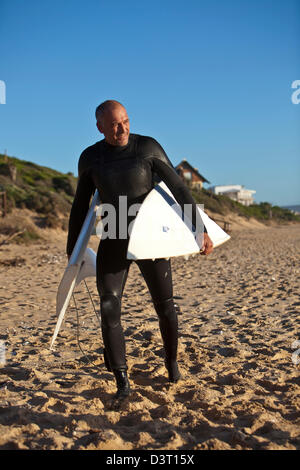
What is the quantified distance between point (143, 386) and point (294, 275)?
6729mm

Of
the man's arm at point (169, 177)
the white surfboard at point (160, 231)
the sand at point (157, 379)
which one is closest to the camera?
the sand at point (157, 379)

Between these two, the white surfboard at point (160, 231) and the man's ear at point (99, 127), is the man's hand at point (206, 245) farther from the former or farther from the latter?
the man's ear at point (99, 127)

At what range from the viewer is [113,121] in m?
2.84

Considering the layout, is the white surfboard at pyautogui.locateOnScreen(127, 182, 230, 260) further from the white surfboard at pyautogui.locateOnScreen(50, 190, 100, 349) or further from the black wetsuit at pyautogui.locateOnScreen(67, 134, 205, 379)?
the white surfboard at pyautogui.locateOnScreen(50, 190, 100, 349)

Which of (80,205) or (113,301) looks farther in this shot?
(80,205)

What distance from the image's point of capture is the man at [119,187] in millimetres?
2850

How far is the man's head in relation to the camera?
2832mm

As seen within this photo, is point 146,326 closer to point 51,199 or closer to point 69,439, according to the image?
point 69,439

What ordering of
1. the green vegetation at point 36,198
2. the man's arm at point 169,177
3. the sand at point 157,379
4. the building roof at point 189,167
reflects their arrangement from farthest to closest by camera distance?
the building roof at point 189,167 → the green vegetation at point 36,198 → the man's arm at point 169,177 → the sand at point 157,379

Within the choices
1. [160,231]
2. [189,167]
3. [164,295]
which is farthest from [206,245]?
[189,167]

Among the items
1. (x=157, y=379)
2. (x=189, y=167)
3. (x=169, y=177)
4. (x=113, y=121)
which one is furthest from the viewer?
(x=189, y=167)

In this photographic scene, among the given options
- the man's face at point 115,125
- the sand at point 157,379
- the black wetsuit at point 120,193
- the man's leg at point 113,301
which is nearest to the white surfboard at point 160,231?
the black wetsuit at point 120,193

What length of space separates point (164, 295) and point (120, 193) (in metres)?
0.76
